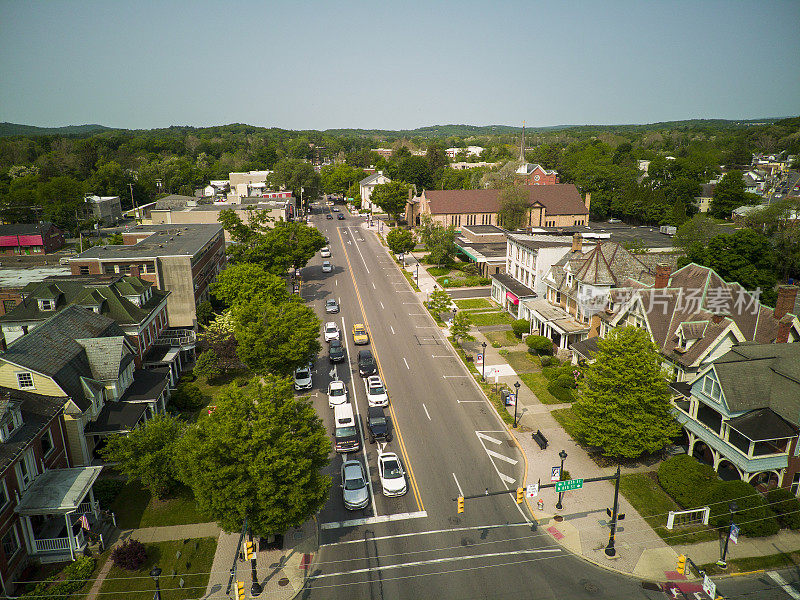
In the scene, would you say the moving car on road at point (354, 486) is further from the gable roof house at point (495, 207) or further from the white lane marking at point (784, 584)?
the gable roof house at point (495, 207)

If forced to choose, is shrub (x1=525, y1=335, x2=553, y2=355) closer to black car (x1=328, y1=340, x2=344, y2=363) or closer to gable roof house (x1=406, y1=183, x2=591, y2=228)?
black car (x1=328, y1=340, x2=344, y2=363)

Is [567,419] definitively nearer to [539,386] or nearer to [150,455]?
[539,386]

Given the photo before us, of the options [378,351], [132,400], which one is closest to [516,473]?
[378,351]

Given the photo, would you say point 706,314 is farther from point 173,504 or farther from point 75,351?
point 75,351

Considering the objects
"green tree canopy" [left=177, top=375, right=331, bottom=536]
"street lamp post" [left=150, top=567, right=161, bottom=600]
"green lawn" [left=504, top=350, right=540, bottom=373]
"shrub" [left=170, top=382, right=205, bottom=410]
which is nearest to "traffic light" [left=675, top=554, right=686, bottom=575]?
"green tree canopy" [left=177, top=375, right=331, bottom=536]

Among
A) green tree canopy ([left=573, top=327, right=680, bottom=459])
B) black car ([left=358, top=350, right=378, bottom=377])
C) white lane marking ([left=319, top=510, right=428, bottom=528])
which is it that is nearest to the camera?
white lane marking ([left=319, top=510, right=428, bottom=528])

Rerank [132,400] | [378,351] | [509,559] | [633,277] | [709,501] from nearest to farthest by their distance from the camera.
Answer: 1. [509,559]
2. [709,501]
3. [132,400]
4. [633,277]
5. [378,351]
